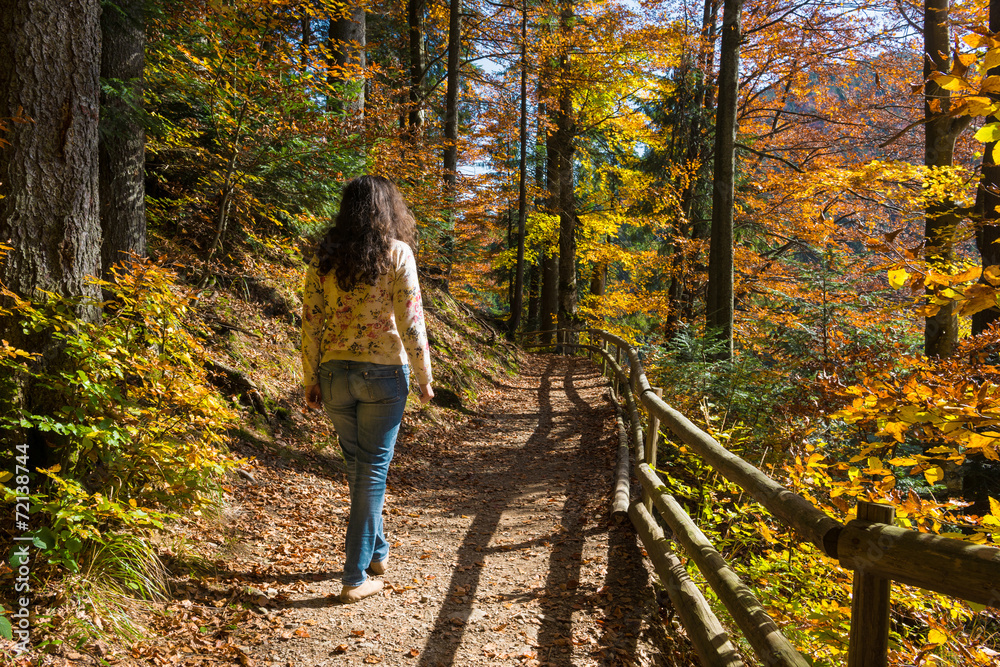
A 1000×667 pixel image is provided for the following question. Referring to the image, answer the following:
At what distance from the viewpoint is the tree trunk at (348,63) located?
7590mm

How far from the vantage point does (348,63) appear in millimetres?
A: 7652

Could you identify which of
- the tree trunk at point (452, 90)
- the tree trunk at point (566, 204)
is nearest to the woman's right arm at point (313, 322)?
the tree trunk at point (452, 90)

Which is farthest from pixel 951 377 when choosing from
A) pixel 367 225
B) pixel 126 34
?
pixel 126 34

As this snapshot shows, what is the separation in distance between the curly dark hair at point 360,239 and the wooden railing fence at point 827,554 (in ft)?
6.89

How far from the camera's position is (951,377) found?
346 centimetres

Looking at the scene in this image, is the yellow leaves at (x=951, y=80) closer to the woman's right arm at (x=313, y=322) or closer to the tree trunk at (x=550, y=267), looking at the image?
the woman's right arm at (x=313, y=322)

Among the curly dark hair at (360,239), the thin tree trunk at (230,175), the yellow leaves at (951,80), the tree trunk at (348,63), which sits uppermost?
the tree trunk at (348,63)

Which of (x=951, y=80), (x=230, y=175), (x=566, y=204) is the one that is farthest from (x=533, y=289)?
(x=951, y=80)

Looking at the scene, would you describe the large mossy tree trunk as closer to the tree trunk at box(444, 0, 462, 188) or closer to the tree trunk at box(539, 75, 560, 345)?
the tree trunk at box(444, 0, 462, 188)

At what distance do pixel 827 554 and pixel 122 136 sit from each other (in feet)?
19.6

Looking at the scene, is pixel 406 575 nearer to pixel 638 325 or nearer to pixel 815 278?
pixel 815 278

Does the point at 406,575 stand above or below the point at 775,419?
below

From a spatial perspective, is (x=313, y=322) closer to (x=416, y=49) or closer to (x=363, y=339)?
(x=363, y=339)

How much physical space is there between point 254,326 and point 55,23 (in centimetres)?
366
